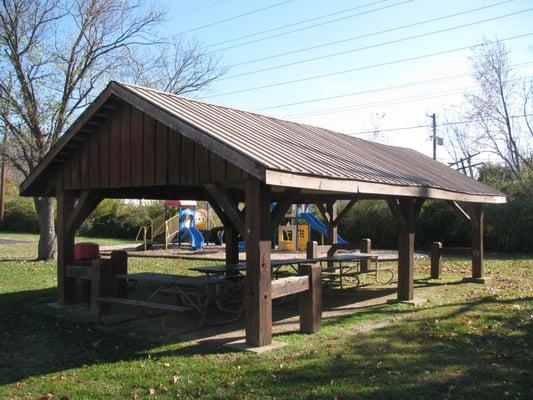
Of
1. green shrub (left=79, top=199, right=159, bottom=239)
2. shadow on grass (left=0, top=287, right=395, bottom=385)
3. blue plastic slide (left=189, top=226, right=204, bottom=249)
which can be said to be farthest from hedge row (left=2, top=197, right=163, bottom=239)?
shadow on grass (left=0, top=287, right=395, bottom=385)

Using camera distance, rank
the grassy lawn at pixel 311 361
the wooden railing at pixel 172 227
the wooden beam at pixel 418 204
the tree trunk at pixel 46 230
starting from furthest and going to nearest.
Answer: the wooden railing at pixel 172 227
the tree trunk at pixel 46 230
the wooden beam at pixel 418 204
the grassy lawn at pixel 311 361

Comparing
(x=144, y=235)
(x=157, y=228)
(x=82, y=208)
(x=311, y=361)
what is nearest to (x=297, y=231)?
(x=144, y=235)

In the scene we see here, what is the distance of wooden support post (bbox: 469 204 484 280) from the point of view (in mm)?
13742

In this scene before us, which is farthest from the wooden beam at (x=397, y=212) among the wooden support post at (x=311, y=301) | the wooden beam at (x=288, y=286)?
the wooden beam at (x=288, y=286)

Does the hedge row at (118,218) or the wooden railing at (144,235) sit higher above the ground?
the hedge row at (118,218)

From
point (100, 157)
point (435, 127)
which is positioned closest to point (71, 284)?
point (100, 157)

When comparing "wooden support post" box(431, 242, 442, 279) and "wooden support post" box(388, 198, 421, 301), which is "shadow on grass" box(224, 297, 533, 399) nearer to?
"wooden support post" box(388, 198, 421, 301)

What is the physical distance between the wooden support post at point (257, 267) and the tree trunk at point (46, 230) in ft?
45.5

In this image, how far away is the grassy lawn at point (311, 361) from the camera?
5449 millimetres


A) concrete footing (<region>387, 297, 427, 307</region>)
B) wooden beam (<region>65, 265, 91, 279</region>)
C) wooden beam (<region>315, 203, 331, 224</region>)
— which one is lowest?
concrete footing (<region>387, 297, 427, 307</region>)

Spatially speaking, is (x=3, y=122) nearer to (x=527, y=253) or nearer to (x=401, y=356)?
(x=401, y=356)

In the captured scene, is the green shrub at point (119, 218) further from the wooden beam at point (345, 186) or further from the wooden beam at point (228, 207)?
the wooden beam at point (228, 207)

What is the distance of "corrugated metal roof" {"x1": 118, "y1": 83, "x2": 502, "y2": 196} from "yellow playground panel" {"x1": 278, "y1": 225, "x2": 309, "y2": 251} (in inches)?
473

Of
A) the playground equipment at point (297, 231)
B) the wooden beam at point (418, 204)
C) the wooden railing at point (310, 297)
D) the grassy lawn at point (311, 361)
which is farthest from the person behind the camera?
the playground equipment at point (297, 231)
